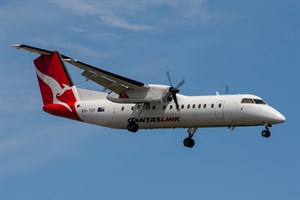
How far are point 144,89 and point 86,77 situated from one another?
280 cm

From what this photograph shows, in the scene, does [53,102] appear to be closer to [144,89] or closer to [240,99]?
[144,89]

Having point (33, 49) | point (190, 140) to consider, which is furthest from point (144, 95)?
point (33, 49)

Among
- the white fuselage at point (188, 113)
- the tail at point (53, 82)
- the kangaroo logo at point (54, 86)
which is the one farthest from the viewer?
the kangaroo logo at point (54, 86)

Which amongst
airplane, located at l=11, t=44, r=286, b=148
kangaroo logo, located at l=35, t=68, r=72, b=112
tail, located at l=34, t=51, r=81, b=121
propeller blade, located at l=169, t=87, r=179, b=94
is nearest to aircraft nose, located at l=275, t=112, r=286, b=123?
airplane, located at l=11, t=44, r=286, b=148

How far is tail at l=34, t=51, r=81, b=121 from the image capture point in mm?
37562

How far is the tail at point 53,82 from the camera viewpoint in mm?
37562

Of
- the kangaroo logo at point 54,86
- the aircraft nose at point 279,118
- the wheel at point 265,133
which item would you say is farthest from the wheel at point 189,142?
the kangaroo logo at point 54,86

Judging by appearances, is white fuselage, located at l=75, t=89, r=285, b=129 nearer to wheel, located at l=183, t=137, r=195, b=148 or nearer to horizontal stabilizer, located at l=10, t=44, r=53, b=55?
wheel, located at l=183, t=137, r=195, b=148

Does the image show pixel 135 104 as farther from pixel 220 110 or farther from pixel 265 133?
pixel 265 133

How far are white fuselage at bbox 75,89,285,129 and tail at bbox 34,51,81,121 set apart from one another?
1426 millimetres

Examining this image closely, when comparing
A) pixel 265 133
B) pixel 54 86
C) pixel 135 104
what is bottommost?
pixel 265 133

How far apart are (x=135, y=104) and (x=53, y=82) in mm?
5492

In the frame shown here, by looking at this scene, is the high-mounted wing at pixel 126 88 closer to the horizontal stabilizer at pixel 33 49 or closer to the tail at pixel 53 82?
the horizontal stabilizer at pixel 33 49

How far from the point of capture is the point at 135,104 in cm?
3509
